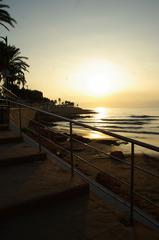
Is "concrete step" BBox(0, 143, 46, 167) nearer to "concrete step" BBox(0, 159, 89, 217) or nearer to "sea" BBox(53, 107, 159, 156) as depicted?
"concrete step" BBox(0, 159, 89, 217)

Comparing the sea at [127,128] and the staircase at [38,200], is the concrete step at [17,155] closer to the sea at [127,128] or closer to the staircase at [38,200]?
the staircase at [38,200]

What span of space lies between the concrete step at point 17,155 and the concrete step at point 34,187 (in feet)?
0.40

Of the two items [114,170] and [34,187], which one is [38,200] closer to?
[34,187]

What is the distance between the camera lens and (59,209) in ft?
Result: 11.1

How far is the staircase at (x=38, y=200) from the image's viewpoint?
115 inches

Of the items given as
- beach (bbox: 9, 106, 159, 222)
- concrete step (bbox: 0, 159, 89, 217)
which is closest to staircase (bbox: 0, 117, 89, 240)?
concrete step (bbox: 0, 159, 89, 217)

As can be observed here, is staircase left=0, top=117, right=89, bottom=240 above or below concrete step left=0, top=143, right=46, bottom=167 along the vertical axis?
below

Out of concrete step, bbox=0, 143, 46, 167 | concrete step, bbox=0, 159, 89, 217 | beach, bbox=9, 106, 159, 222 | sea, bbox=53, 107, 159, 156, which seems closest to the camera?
concrete step, bbox=0, 159, 89, 217

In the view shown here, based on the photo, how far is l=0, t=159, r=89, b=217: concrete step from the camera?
318 cm

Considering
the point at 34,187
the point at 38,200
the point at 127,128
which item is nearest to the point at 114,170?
the point at 34,187

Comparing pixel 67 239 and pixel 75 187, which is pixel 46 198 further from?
pixel 67 239

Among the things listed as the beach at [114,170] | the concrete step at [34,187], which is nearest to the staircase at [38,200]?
the concrete step at [34,187]

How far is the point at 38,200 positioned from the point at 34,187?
35 cm

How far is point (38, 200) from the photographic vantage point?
3.30m
